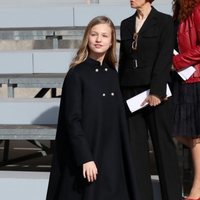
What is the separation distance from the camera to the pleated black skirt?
4371 mm

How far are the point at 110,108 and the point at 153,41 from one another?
613mm

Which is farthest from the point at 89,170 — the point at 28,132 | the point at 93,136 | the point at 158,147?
the point at 28,132

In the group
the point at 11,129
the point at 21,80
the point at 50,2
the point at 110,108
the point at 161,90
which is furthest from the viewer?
the point at 50,2

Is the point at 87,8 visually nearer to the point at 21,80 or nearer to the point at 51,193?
the point at 21,80

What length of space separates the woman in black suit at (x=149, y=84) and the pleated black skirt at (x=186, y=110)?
0.17 feet

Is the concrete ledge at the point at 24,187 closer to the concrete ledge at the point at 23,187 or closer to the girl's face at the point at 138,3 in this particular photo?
the concrete ledge at the point at 23,187

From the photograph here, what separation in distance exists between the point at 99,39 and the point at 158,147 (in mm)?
895

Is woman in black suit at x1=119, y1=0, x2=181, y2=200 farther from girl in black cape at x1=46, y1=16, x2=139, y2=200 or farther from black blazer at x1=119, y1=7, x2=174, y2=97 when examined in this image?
girl in black cape at x1=46, y1=16, x2=139, y2=200

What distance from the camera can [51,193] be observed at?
156 inches

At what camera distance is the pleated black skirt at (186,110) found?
437 cm

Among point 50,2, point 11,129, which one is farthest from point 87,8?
point 11,129

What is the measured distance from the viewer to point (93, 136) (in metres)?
3.83

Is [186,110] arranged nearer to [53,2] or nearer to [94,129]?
Answer: [94,129]

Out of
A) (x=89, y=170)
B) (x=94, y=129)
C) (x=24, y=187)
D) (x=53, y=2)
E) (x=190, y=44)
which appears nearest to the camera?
(x=89, y=170)
